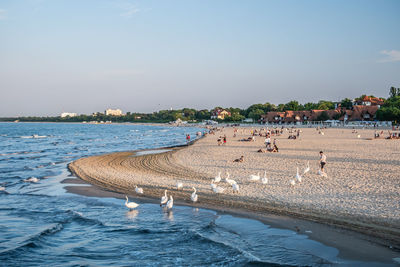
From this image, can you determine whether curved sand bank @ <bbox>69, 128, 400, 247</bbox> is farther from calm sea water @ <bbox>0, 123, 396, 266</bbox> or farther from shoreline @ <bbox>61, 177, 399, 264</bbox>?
calm sea water @ <bbox>0, 123, 396, 266</bbox>

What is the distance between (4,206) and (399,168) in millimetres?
21809

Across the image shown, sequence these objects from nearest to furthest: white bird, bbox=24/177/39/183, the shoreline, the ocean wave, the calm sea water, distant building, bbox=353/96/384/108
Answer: the shoreline, the calm sea water, the ocean wave, white bird, bbox=24/177/39/183, distant building, bbox=353/96/384/108

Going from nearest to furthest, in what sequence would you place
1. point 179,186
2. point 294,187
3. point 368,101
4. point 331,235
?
point 331,235
point 294,187
point 179,186
point 368,101

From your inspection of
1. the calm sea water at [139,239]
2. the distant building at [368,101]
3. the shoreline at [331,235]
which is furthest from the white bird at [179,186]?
the distant building at [368,101]

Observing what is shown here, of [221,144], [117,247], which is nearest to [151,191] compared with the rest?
[117,247]

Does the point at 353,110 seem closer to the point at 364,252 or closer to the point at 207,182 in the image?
the point at 207,182

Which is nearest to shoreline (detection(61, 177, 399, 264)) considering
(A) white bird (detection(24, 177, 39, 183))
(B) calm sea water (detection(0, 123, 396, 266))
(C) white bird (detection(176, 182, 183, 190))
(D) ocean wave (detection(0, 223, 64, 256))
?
(B) calm sea water (detection(0, 123, 396, 266))

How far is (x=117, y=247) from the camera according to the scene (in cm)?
1023

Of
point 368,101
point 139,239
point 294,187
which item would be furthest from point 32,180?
point 368,101

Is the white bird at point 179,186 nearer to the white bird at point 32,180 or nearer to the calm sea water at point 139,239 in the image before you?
the calm sea water at point 139,239

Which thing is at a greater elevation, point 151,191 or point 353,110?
point 353,110

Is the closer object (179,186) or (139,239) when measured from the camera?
(139,239)

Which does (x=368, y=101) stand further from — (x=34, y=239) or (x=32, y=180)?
(x=34, y=239)

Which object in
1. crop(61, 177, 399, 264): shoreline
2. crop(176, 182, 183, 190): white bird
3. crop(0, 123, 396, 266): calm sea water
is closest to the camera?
crop(61, 177, 399, 264): shoreline
